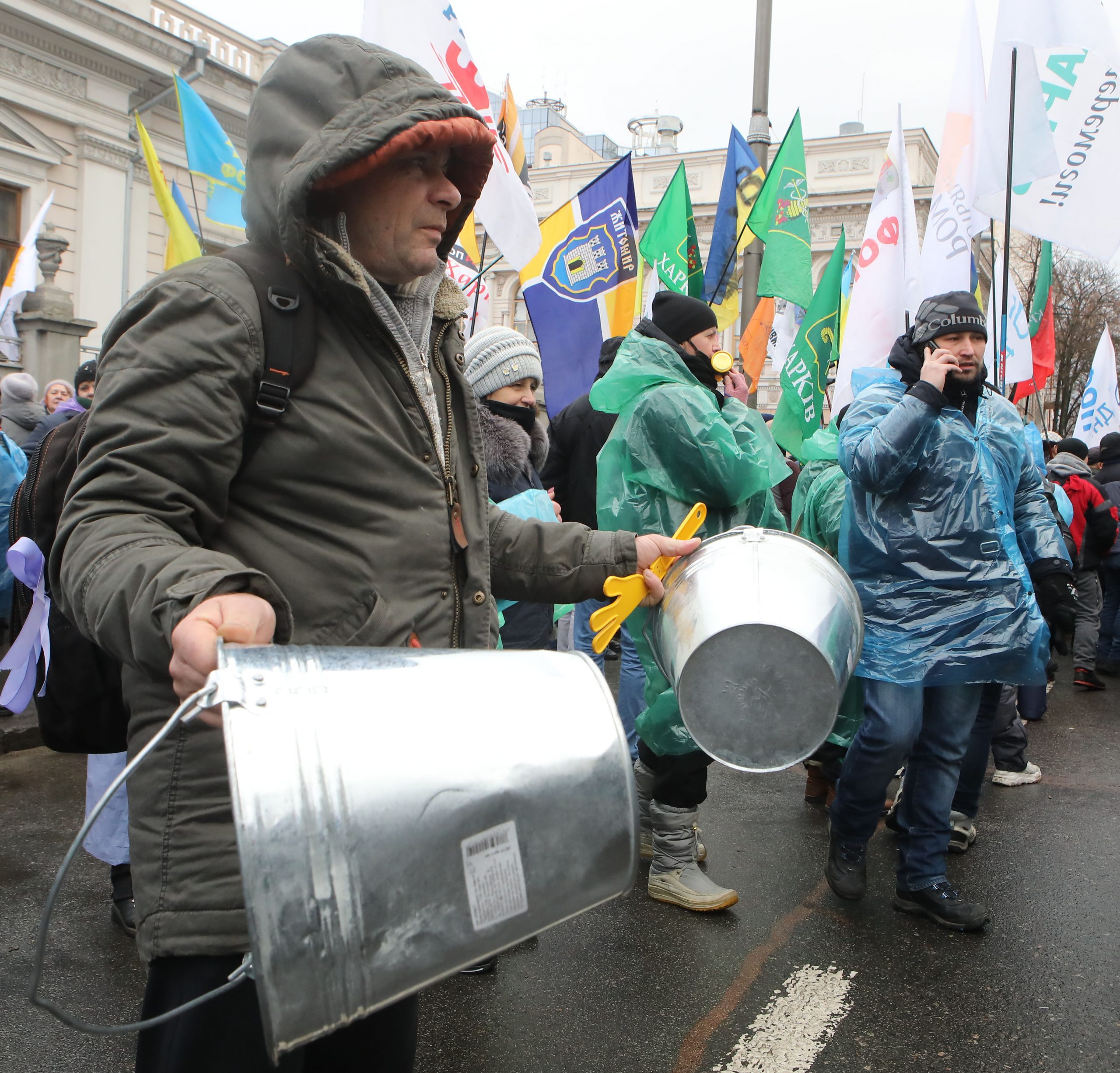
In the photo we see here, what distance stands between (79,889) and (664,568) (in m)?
2.63

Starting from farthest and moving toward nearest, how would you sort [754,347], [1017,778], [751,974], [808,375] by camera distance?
1. [754,347]
2. [808,375]
3. [1017,778]
4. [751,974]

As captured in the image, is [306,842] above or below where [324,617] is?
below

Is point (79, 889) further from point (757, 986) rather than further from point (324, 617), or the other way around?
point (324, 617)

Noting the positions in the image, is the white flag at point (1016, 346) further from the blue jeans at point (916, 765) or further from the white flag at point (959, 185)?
the blue jeans at point (916, 765)

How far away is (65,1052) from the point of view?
2467 mm

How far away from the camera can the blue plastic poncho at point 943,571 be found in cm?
321

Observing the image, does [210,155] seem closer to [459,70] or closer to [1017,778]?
[459,70]

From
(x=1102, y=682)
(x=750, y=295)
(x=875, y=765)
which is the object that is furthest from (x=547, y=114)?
(x=875, y=765)

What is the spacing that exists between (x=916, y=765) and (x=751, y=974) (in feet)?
3.17

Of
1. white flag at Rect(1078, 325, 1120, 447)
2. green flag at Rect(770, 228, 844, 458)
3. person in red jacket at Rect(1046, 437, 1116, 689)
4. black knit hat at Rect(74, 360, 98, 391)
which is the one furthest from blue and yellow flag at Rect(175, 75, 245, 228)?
white flag at Rect(1078, 325, 1120, 447)

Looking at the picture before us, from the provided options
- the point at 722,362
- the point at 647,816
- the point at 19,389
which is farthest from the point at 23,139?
the point at 647,816

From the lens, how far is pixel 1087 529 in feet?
25.8

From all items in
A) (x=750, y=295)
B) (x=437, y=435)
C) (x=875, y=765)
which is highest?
(x=750, y=295)

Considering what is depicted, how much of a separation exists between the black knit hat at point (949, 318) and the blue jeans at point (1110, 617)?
5529 millimetres
